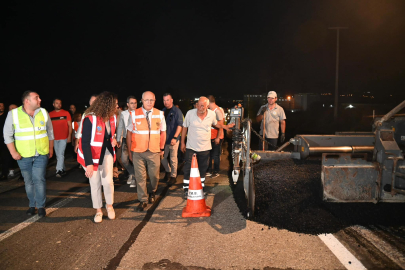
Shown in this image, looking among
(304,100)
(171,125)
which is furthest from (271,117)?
(304,100)

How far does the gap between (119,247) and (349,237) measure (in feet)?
9.78

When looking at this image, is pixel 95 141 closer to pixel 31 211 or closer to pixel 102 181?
pixel 102 181

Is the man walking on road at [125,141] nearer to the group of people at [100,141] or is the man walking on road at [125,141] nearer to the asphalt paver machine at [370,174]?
the group of people at [100,141]

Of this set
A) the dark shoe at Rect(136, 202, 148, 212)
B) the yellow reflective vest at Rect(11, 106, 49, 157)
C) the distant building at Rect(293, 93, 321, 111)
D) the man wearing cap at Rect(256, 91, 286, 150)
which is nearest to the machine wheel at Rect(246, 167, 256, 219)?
the dark shoe at Rect(136, 202, 148, 212)

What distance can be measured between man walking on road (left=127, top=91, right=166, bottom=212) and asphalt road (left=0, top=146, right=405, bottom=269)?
548 mm

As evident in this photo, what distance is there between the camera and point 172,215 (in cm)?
493

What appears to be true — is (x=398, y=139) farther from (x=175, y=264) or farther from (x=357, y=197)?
(x=175, y=264)

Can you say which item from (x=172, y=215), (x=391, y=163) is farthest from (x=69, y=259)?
(x=391, y=163)

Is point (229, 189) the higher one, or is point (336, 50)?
point (336, 50)

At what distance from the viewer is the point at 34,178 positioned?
5.08 metres

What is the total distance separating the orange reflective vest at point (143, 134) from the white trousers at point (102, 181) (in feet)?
1.97

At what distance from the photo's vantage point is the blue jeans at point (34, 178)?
16.4 feet

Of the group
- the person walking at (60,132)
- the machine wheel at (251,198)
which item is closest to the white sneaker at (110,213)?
the machine wheel at (251,198)

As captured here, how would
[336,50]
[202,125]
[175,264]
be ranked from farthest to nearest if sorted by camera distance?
[336,50], [202,125], [175,264]
